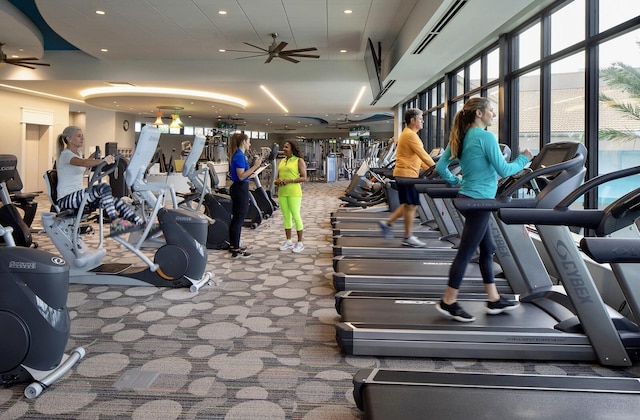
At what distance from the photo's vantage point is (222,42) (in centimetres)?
900

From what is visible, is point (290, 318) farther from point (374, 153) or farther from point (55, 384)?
point (374, 153)

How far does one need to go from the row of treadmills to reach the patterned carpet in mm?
110

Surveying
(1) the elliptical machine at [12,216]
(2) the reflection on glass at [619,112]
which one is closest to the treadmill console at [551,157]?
(2) the reflection on glass at [619,112]

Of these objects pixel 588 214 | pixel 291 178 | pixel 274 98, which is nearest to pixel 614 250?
pixel 588 214

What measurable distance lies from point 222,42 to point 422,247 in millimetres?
6253

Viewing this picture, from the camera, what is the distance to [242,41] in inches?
351

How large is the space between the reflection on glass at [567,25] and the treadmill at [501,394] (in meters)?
3.52

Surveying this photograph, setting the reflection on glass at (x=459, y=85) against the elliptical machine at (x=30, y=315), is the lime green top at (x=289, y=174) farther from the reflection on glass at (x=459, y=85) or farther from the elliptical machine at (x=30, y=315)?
the reflection on glass at (x=459, y=85)

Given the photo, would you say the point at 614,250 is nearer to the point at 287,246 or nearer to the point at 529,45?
the point at 287,246

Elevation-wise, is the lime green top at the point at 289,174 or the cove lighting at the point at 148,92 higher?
the cove lighting at the point at 148,92

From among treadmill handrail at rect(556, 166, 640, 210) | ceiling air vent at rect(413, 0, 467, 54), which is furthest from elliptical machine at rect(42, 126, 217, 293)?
ceiling air vent at rect(413, 0, 467, 54)

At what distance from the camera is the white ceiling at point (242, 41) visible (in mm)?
6703

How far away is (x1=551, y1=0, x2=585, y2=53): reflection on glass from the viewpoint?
461 centimetres

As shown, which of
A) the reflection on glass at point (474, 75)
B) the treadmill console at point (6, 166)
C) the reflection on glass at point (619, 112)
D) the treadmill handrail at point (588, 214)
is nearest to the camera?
the treadmill handrail at point (588, 214)
